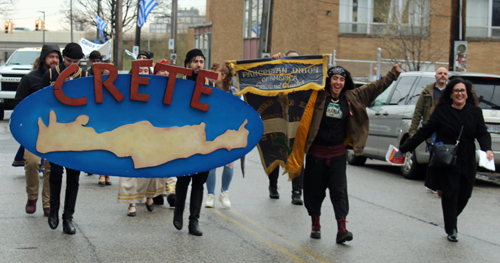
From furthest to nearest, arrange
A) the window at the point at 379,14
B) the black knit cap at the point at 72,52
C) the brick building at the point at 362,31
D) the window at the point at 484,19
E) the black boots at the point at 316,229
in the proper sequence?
1. the window at the point at 484,19
2. the brick building at the point at 362,31
3. the window at the point at 379,14
4. the black knit cap at the point at 72,52
5. the black boots at the point at 316,229

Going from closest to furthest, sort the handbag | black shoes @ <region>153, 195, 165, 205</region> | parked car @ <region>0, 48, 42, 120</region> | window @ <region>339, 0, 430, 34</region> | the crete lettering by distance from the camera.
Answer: the crete lettering < the handbag < black shoes @ <region>153, 195, 165, 205</region> < parked car @ <region>0, 48, 42, 120</region> < window @ <region>339, 0, 430, 34</region>

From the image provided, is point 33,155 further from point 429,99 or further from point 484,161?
point 429,99

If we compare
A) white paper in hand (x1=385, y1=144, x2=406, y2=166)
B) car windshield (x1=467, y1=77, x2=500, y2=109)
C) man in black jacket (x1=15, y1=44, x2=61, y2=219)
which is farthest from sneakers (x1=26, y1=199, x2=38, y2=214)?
car windshield (x1=467, y1=77, x2=500, y2=109)

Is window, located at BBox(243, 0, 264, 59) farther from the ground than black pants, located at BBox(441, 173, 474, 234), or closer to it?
farther from the ground

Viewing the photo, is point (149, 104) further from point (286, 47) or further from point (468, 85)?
point (286, 47)

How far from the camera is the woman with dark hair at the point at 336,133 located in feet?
20.4

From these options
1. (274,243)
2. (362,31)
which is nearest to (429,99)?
(274,243)

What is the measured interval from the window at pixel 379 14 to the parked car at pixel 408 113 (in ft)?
45.3

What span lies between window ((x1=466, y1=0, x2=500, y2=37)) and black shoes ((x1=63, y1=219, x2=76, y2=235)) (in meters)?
31.1

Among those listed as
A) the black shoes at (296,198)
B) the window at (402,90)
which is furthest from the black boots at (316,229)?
the window at (402,90)

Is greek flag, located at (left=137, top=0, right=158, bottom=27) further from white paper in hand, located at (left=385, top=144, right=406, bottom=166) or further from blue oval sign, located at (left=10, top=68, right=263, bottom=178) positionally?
blue oval sign, located at (left=10, top=68, right=263, bottom=178)

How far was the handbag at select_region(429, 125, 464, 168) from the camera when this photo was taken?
6.47 m

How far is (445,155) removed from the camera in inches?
255

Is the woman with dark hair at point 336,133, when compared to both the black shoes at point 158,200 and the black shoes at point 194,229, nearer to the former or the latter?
the black shoes at point 194,229
